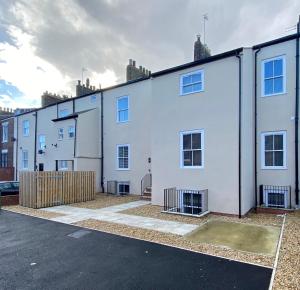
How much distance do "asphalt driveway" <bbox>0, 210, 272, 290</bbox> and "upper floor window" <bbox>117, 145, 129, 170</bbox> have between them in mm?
10239

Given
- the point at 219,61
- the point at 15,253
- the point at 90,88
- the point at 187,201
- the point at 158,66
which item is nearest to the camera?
the point at 15,253

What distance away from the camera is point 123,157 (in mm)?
18031

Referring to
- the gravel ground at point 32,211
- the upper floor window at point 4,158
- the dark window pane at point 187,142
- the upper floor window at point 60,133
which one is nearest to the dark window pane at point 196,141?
the dark window pane at point 187,142

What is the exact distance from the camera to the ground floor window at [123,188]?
17684 mm

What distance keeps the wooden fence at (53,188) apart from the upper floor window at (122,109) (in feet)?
16.0

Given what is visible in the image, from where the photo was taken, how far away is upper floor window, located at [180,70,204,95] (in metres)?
11.7

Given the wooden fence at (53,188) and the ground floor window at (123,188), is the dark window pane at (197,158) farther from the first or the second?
the ground floor window at (123,188)

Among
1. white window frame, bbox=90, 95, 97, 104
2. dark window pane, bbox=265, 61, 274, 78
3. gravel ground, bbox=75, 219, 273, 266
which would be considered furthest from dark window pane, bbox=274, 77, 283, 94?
white window frame, bbox=90, 95, 97, 104

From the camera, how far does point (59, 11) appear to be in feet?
38.5

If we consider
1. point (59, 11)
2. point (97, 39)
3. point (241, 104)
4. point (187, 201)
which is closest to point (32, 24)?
point (59, 11)

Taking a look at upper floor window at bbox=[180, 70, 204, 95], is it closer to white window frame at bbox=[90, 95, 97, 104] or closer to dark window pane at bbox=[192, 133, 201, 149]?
dark window pane at bbox=[192, 133, 201, 149]

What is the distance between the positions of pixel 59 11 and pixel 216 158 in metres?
9.88

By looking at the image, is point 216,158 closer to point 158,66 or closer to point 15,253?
point 15,253

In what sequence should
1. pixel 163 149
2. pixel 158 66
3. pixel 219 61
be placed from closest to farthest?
pixel 219 61
pixel 163 149
pixel 158 66
